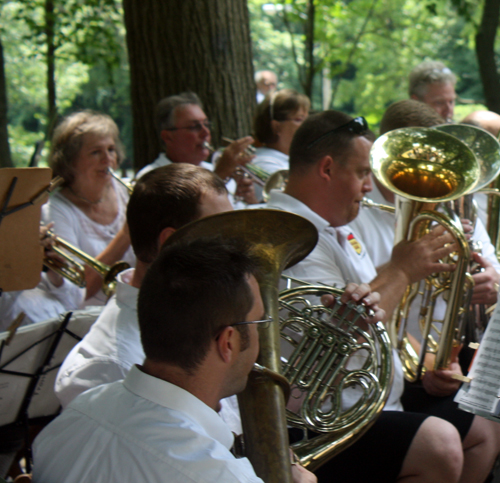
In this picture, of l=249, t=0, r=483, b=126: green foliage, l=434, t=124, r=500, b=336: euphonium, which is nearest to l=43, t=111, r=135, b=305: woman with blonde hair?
l=434, t=124, r=500, b=336: euphonium

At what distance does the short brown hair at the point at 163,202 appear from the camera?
189 cm

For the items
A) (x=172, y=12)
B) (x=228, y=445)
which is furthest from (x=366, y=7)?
(x=228, y=445)

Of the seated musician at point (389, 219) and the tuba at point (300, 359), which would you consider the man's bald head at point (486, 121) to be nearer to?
the seated musician at point (389, 219)

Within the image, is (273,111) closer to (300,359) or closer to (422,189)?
(422,189)

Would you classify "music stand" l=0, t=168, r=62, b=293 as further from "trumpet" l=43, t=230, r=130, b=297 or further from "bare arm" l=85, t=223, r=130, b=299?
"bare arm" l=85, t=223, r=130, b=299

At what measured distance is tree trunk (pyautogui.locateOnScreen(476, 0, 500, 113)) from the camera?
6.18 metres

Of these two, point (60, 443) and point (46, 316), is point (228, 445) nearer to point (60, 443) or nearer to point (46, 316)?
point (60, 443)

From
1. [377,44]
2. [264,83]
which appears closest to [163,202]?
[264,83]

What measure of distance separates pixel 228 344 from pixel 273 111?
3.38 metres

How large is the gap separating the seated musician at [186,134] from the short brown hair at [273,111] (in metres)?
0.50

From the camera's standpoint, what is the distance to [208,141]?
13.6 feet

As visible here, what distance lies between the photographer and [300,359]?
75.7 inches

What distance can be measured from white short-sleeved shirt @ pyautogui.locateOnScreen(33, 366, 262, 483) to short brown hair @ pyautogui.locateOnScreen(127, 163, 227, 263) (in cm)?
63

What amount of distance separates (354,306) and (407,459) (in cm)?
55
